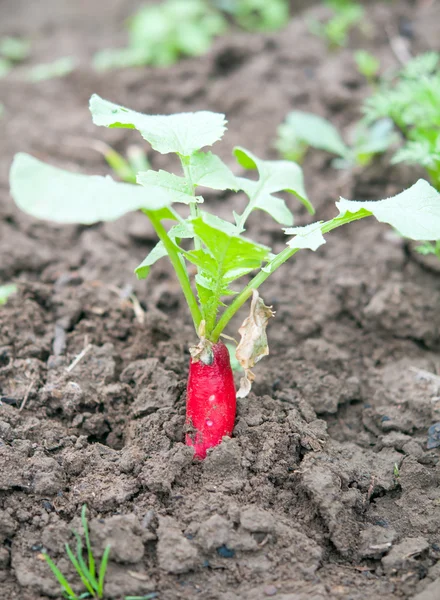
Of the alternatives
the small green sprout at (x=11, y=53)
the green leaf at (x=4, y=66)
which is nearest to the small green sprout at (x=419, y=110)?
the green leaf at (x=4, y=66)

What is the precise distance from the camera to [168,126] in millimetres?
1885

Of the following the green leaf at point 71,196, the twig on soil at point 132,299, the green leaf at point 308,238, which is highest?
the green leaf at point 71,196

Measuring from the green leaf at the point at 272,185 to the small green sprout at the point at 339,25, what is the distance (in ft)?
8.05

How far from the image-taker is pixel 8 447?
179 centimetres

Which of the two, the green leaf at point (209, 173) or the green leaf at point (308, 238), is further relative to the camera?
the green leaf at point (209, 173)

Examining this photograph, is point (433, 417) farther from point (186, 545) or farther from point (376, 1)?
point (376, 1)

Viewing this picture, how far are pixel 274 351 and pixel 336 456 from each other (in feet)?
1.93

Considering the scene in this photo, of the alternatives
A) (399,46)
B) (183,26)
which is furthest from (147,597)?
(183,26)

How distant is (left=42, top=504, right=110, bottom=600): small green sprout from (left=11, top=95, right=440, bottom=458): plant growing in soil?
42cm

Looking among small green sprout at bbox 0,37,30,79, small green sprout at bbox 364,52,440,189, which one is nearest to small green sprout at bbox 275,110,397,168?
A: small green sprout at bbox 364,52,440,189

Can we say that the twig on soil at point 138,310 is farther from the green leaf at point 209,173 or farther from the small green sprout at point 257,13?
the small green sprout at point 257,13

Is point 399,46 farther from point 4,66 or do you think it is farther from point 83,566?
point 83,566

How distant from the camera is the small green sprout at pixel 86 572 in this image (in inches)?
58.5

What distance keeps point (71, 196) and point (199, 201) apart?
0.53 m
